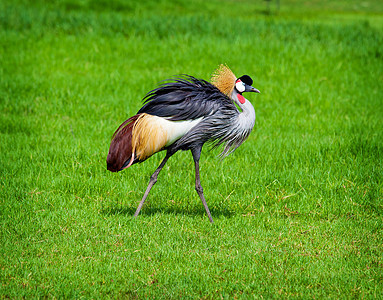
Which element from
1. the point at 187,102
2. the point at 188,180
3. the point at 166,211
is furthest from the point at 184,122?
the point at 188,180

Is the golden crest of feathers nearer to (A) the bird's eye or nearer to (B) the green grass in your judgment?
(A) the bird's eye

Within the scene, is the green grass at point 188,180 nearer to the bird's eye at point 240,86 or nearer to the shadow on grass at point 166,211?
the shadow on grass at point 166,211

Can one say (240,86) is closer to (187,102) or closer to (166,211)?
(187,102)

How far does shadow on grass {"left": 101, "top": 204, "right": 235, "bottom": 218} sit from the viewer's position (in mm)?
5898

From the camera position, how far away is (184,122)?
5.44 metres

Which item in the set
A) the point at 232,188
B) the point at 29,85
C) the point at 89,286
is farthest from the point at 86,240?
the point at 29,85

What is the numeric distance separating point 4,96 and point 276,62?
6.34 meters

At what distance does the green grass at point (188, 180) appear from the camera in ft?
14.8

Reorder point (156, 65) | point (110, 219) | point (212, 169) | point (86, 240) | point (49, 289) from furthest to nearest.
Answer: point (156, 65) → point (212, 169) → point (110, 219) → point (86, 240) → point (49, 289)

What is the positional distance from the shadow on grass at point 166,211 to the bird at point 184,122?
317 millimetres

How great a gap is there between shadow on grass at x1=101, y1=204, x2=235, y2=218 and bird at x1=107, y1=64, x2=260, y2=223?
317mm

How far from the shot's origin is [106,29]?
14.1m

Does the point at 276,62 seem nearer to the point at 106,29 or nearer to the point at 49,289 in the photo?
the point at 106,29

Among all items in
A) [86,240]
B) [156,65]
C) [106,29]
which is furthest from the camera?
[106,29]
